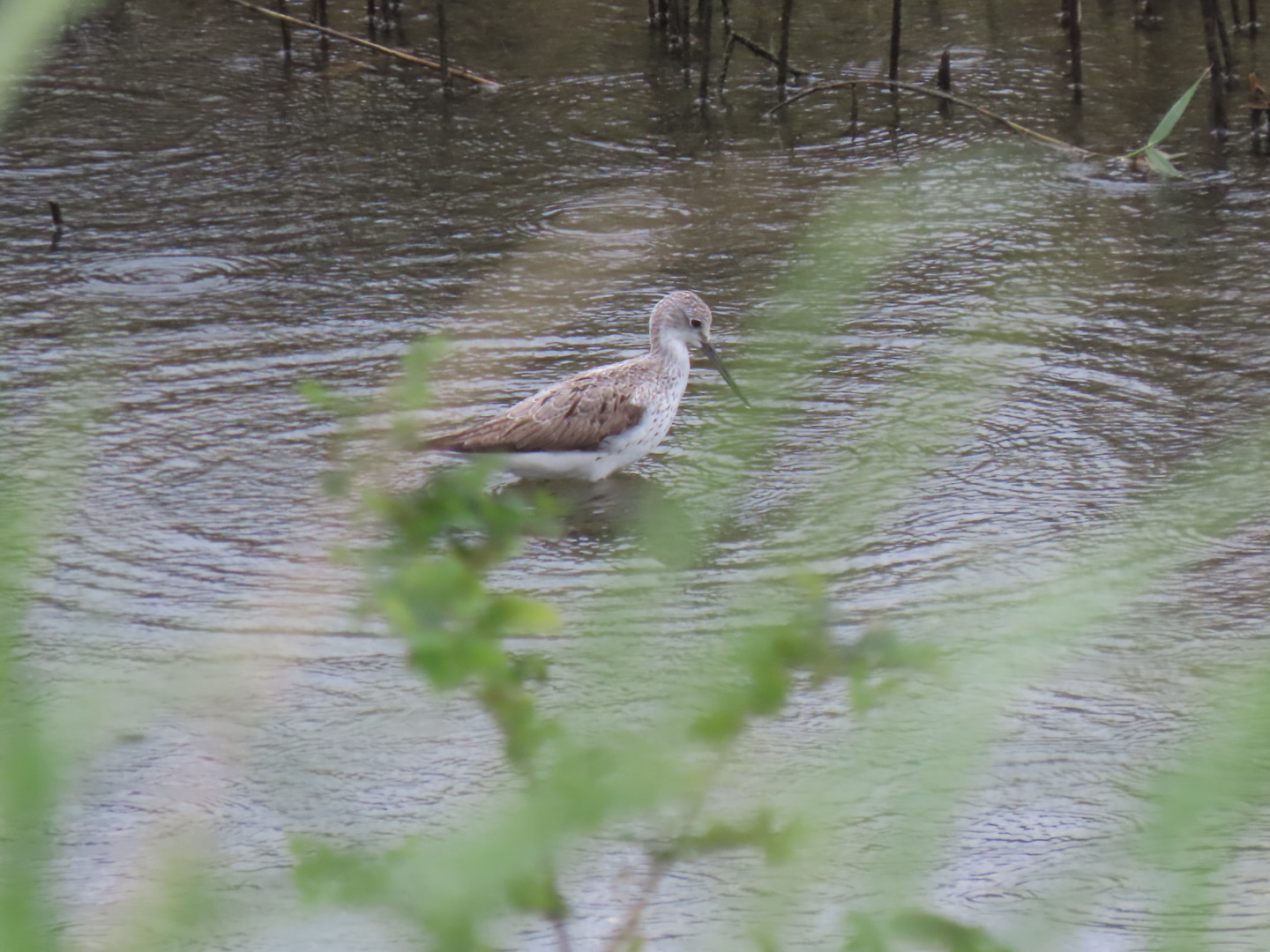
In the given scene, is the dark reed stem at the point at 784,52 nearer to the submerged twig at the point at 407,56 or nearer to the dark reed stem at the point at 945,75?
the dark reed stem at the point at 945,75

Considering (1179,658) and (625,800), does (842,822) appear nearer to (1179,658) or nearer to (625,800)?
(625,800)

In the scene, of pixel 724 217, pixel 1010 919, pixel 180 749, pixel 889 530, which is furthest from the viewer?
pixel 724 217

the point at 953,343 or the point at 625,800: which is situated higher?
the point at 625,800

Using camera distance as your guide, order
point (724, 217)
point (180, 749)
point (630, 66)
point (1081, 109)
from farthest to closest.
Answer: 1. point (630, 66)
2. point (1081, 109)
3. point (724, 217)
4. point (180, 749)

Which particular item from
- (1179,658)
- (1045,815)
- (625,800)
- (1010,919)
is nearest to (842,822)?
(1010,919)

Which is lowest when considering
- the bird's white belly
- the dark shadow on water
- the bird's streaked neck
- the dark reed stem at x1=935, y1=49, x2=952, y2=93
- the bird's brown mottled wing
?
the dark shadow on water

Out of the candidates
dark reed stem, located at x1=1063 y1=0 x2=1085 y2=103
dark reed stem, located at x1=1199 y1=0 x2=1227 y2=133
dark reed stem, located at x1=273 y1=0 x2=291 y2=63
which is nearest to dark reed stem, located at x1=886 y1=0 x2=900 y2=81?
dark reed stem, located at x1=1063 y1=0 x2=1085 y2=103

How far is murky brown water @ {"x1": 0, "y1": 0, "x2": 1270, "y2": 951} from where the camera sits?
3.57 metres

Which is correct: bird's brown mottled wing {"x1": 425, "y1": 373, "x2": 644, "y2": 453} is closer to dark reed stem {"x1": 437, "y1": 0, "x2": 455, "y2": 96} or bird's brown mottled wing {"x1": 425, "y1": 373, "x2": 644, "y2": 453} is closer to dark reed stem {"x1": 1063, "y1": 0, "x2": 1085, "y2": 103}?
dark reed stem {"x1": 1063, "y1": 0, "x2": 1085, "y2": 103}

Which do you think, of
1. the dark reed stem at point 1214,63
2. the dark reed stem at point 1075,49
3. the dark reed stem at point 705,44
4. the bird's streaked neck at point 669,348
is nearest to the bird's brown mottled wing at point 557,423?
the bird's streaked neck at point 669,348

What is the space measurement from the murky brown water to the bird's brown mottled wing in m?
0.27

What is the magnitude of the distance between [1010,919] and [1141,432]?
4.79 meters

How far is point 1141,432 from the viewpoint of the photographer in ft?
19.0

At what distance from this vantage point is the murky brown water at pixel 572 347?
357cm
